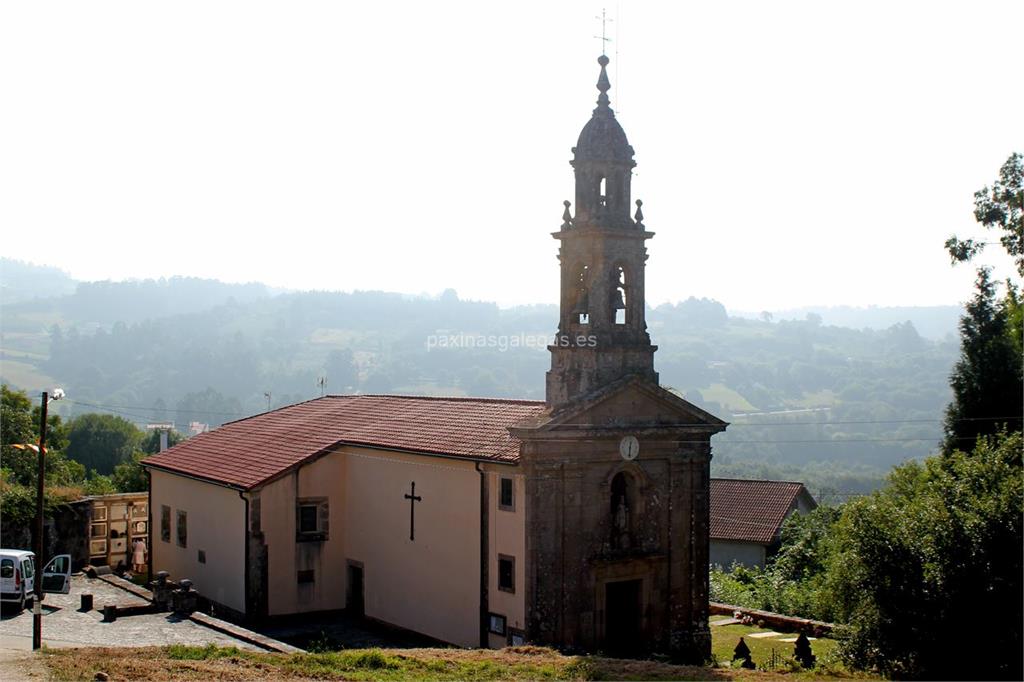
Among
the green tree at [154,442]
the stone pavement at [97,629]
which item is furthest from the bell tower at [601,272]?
the green tree at [154,442]

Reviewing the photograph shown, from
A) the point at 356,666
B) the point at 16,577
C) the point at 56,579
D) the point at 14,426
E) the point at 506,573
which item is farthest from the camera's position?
the point at 14,426

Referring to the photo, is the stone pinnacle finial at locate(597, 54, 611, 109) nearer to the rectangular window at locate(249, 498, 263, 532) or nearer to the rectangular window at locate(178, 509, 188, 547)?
the rectangular window at locate(249, 498, 263, 532)

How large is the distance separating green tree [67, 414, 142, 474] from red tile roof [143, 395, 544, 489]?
4890cm

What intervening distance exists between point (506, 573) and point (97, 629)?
11.0 m

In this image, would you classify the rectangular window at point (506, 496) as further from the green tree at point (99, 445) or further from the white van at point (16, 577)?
the green tree at point (99, 445)

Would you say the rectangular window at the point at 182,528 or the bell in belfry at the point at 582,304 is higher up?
the bell in belfry at the point at 582,304

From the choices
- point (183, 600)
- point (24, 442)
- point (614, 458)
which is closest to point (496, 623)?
point (614, 458)

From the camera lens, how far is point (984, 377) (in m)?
38.1

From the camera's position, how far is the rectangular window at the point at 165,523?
34.6m

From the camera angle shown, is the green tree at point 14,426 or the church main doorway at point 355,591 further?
the green tree at point 14,426

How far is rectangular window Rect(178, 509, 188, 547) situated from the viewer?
33.3 metres

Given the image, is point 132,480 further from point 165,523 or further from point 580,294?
point 580,294

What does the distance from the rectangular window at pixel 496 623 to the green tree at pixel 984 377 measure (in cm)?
2006

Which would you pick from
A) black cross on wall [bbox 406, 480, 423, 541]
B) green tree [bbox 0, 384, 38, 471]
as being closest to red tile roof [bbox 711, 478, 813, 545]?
black cross on wall [bbox 406, 480, 423, 541]
